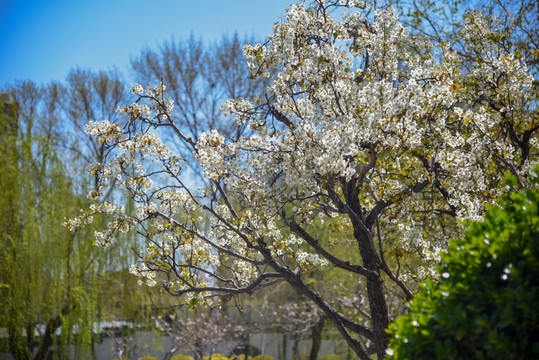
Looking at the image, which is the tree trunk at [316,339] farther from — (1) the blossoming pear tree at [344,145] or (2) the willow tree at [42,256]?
(1) the blossoming pear tree at [344,145]

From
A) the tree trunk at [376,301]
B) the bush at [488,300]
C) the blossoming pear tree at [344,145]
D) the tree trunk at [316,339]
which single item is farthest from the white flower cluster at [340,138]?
the tree trunk at [316,339]

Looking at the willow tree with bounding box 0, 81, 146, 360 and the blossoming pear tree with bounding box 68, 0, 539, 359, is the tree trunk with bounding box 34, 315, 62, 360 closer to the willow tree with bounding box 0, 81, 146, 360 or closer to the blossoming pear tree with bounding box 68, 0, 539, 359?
the willow tree with bounding box 0, 81, 146, 360

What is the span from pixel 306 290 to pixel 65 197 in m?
7.34

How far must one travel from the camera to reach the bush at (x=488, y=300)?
2002mm

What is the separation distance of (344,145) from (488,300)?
181 centimetres

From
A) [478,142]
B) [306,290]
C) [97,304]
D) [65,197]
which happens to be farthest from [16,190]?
[478,142]

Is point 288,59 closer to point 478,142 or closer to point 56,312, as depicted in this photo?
point 478,142

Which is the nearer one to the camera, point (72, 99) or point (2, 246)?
point (2, 246)

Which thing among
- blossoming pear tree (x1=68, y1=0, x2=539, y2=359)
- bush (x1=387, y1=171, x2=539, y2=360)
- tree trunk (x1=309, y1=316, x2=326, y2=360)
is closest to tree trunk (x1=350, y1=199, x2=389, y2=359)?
blossoming pear tree (x1=68, y1=0, x2=539, y2=359)

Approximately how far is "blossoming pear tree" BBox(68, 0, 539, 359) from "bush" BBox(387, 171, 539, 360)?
148cm

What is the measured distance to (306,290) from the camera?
4828 millimetres

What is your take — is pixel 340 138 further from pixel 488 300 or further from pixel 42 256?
pixel 42 256

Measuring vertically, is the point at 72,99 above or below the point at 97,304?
above

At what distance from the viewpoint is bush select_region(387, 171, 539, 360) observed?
2.00 metres
